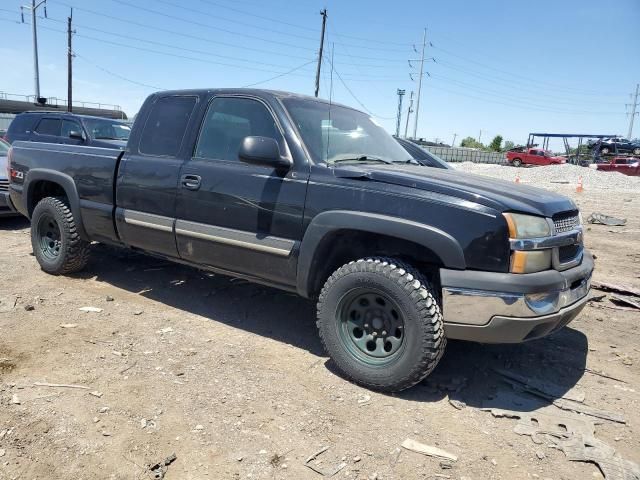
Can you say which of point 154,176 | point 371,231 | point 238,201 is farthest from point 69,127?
point 371,231

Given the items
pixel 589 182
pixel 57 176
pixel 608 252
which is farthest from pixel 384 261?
pixel 589 182

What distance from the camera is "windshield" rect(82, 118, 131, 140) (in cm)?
1027

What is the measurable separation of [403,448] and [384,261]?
1107mm

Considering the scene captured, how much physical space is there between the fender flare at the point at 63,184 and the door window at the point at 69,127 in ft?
17.1

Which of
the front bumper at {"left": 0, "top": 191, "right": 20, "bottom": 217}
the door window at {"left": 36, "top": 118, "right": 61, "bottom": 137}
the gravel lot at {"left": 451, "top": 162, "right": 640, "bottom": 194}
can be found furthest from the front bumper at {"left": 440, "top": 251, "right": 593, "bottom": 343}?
the gravel lot at {"left": 451, "top": 162, "right": 640, "bottom": 194}

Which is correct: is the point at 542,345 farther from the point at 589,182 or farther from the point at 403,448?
the point at 589,182

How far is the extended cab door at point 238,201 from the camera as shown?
11.9 feet

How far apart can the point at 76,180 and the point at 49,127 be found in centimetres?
721

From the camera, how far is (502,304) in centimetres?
289

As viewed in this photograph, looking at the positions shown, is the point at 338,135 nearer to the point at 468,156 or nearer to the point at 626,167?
the point at 626,167

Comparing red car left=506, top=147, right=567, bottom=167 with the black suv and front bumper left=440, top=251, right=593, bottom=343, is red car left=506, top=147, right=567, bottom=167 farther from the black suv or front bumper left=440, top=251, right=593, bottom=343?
front bumper left=440, top=251, right=593, bottom=343

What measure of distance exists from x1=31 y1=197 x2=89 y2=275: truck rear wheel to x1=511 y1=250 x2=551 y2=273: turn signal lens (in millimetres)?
4238

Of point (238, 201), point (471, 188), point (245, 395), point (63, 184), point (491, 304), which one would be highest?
point (471, 188)

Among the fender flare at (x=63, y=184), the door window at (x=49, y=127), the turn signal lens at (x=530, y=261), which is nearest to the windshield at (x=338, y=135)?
the turn signal lens at (x=530, y=261)
